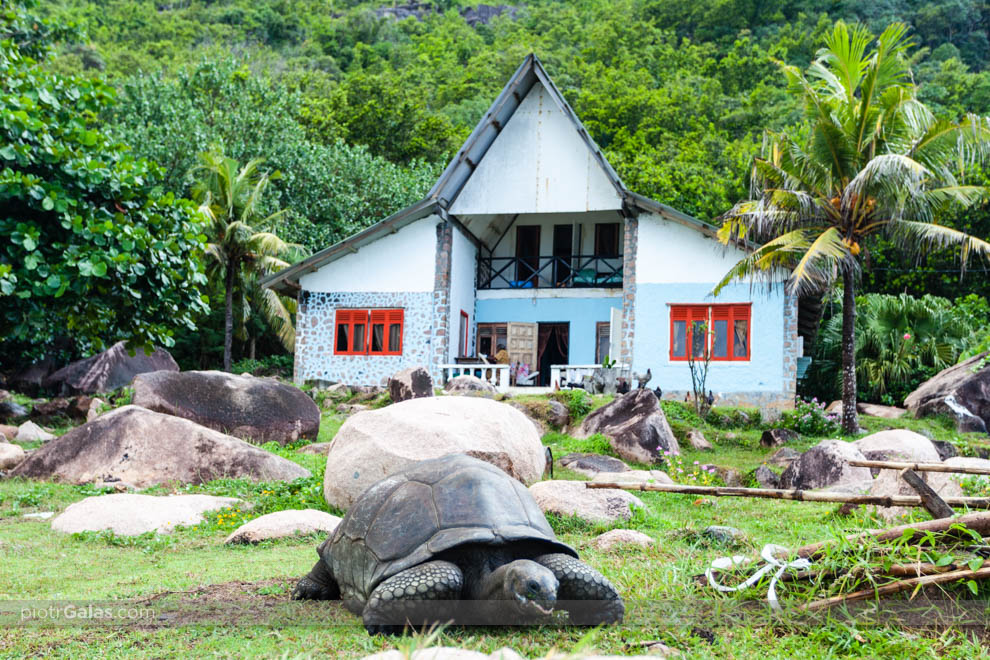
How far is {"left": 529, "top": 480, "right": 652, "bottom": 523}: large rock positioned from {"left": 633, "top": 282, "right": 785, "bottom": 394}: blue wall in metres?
13.6

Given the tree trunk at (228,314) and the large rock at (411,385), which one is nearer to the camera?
the large rock at (411,385)

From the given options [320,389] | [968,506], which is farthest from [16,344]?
[968,506]

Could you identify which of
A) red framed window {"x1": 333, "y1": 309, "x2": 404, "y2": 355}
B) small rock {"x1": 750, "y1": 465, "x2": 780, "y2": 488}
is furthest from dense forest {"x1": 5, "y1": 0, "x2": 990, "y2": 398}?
small rock {"x1": 750, "y1": 465, "x2": 780, "y2": 488}

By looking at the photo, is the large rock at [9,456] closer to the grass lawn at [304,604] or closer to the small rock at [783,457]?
the grass lawn at [304,604]

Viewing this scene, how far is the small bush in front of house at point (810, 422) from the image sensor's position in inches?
684

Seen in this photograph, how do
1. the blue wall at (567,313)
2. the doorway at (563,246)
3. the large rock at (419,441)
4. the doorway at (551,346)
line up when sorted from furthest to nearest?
the doorway at (563,246), the doorway at (551,346), the blue wall at (567,313), the large rock at (419,441)

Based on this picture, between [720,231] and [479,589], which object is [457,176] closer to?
[720,231]

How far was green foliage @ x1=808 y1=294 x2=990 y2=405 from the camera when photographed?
2436 centimetres

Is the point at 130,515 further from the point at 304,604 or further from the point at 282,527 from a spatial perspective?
the point at 304,604

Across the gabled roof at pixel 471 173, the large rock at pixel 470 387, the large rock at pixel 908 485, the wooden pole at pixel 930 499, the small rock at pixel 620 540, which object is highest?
the gabled roof at pixel 471 173

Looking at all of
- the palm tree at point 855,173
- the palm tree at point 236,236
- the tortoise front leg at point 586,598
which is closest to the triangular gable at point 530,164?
the palm tree at point 236,236

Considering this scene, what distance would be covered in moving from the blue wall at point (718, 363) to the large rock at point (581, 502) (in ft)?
44.8

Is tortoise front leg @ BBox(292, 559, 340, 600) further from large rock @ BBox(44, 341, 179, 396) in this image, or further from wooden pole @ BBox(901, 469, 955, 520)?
large rock @ BBox(44, 341, 179, 396)

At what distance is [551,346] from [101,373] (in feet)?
41.4
